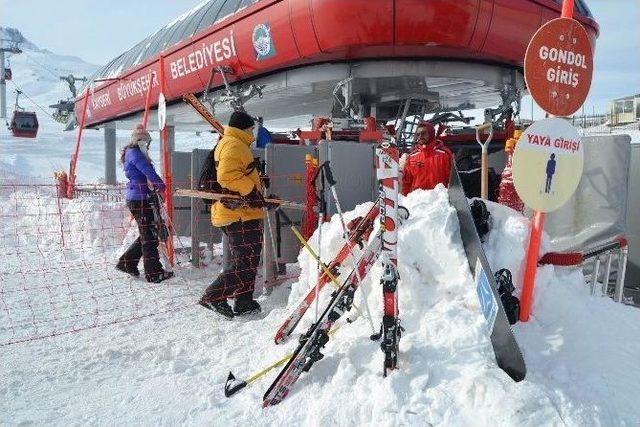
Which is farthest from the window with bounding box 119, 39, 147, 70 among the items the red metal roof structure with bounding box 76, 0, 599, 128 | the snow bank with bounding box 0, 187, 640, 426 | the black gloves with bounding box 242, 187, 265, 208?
the snow bank with bounding box 0, 187, 640, 426

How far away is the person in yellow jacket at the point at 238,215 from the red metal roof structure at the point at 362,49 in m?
2.53

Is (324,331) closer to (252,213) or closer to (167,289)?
(252,213)

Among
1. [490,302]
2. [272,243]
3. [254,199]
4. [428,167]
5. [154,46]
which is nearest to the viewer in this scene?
[490,302]

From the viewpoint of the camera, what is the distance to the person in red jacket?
492 cm

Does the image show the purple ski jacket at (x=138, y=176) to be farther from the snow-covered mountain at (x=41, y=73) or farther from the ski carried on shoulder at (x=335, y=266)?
the snow-covered mountain at (x=41, y=73)

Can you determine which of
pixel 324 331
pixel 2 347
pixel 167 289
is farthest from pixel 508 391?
pixel 167 289

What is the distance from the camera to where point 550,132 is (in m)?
3.00

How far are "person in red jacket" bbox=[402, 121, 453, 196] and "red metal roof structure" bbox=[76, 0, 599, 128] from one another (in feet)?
5.69

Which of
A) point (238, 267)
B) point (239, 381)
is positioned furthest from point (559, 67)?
point (238, 267)

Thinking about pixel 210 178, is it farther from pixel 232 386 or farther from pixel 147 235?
pixel 232 386

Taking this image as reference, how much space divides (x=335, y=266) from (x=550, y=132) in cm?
184

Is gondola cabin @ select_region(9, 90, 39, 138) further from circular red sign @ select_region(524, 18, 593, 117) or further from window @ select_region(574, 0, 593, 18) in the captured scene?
circular red sign @ select_region(524, 18, 593, 117)

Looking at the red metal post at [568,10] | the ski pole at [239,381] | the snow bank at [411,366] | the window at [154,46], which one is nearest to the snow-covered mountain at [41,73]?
the window at [154,46]

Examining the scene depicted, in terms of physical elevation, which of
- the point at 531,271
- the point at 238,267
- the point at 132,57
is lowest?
the point at 238,267
